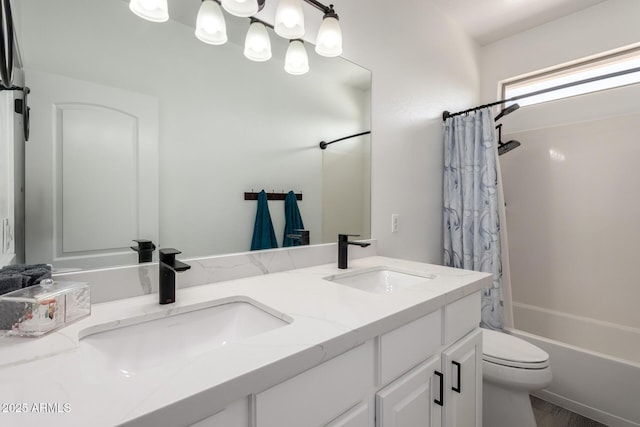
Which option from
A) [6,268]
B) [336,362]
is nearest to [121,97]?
[6,268]

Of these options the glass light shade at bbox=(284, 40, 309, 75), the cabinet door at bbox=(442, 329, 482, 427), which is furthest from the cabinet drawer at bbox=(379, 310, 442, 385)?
the glass light shade at bbox=(284, 40, 309, 75)

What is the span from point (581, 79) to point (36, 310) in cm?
313

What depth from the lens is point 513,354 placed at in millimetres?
1427

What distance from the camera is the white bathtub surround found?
34.5 inches

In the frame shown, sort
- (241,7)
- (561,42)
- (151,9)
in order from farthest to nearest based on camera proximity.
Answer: (561,42) < (241,7) < (151,9)

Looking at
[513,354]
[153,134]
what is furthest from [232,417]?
[513,354]

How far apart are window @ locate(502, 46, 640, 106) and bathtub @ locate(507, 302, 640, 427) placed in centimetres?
165

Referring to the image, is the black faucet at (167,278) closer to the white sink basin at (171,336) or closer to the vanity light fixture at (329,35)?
the white sink basin at (171,336)

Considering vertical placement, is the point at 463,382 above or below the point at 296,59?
below

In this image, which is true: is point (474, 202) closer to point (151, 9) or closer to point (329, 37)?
point (329, 37)

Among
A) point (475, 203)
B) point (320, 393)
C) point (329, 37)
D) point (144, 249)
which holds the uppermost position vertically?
point (329, 37)

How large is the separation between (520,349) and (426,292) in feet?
2.97

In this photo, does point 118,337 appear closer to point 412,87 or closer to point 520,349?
point 520,349

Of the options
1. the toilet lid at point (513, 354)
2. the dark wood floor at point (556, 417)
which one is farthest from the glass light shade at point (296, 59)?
the dark wood floor at point (556, 417)
